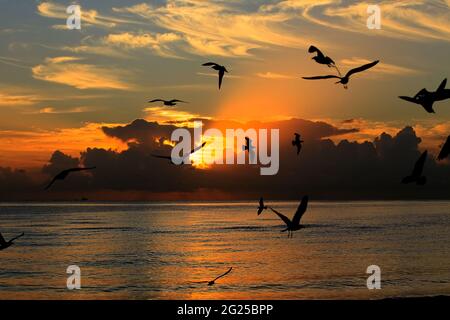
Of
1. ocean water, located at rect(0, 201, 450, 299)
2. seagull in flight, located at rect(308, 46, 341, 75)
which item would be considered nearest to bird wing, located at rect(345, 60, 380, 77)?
seagull in flight, located at rect(308, 46, 341, 75)

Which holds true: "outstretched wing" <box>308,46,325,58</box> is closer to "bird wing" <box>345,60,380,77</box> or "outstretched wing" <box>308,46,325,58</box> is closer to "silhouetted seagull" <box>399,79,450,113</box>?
"bird wing" <box>345,60,380,77</box>

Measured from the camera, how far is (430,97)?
16000 millimetres

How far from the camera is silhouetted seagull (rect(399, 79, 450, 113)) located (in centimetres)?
1566

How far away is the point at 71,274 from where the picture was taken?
51500mm

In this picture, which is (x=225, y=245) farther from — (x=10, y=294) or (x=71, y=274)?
(x=10, y=294)

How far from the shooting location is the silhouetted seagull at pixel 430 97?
1566 centimetres

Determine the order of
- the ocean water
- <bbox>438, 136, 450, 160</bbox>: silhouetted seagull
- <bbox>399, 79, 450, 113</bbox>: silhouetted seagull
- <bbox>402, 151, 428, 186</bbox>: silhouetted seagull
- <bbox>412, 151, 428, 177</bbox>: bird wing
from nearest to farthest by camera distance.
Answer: <bbox>438, 136, 450, 160</bbox>: silhouetted seagull < <bbox>399, 79, 450, 113</bbox>: silhouetted seagull < <bbox>402, 151, 428, 186</bbox>: silhouetted seagull < <bbox>412, 151, 428, 177</bbox>: bird wing < the ocean water

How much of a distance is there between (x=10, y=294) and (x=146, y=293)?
27.1 ft

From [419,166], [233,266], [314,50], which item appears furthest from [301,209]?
[233,266]

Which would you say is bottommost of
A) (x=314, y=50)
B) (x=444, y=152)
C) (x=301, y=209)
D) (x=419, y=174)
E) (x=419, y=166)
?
(x=301, y=209)

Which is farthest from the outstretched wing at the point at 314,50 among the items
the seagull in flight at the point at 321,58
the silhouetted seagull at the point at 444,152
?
the silhouetted seagull at the point at 444,152

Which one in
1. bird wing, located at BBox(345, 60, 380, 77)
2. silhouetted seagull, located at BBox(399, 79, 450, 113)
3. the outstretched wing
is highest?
the outstretched wing

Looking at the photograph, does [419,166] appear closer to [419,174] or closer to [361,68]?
[419,174]

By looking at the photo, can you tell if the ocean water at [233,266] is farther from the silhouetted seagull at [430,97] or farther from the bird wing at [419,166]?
the silhouetted seagull at [430,97]
